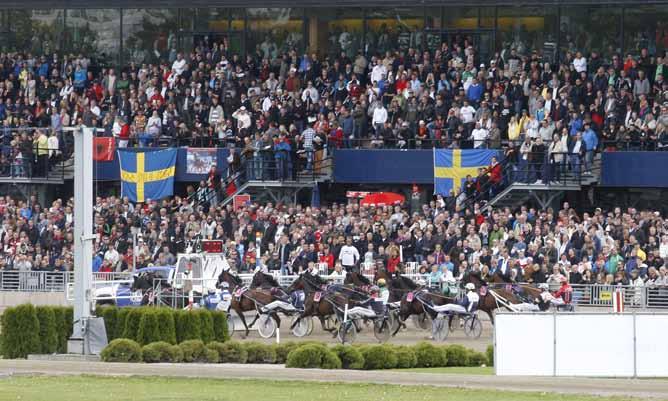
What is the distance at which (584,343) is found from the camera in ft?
94.5

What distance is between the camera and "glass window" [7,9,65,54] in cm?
6322

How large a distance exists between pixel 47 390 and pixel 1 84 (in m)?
34.0

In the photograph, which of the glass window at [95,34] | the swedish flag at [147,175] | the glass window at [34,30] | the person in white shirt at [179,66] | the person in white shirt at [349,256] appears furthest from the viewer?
the glass window at [34,30]

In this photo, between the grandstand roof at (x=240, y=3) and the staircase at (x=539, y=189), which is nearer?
the staircase at (x=539, y=189)

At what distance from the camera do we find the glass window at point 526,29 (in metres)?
56.0

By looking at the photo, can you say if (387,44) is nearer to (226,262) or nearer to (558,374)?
(226,262)

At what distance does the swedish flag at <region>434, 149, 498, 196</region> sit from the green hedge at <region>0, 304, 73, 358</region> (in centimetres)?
1862

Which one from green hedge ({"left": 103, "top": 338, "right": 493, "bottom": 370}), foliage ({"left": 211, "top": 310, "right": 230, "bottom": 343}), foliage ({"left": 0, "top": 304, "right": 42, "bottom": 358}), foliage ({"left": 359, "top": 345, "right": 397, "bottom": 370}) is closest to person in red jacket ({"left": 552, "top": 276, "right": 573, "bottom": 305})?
green hedge ({"left": 103, "top": 338, "right": 493, "bottom": 370})

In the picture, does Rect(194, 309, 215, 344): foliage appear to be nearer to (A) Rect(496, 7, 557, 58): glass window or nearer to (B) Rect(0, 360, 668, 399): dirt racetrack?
(B) Rect(0, 360, 668, 399): dirt racetrack

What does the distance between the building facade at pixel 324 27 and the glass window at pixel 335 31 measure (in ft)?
0.10

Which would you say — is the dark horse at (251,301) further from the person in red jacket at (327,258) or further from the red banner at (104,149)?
the red banner at (104,149)

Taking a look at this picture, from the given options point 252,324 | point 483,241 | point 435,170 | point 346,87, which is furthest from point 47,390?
point 346,87

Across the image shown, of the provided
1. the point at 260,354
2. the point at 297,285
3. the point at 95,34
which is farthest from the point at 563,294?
the point at 95,34

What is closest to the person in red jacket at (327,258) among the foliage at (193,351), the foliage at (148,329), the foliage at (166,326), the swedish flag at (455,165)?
the swedish flag at (455,165)
